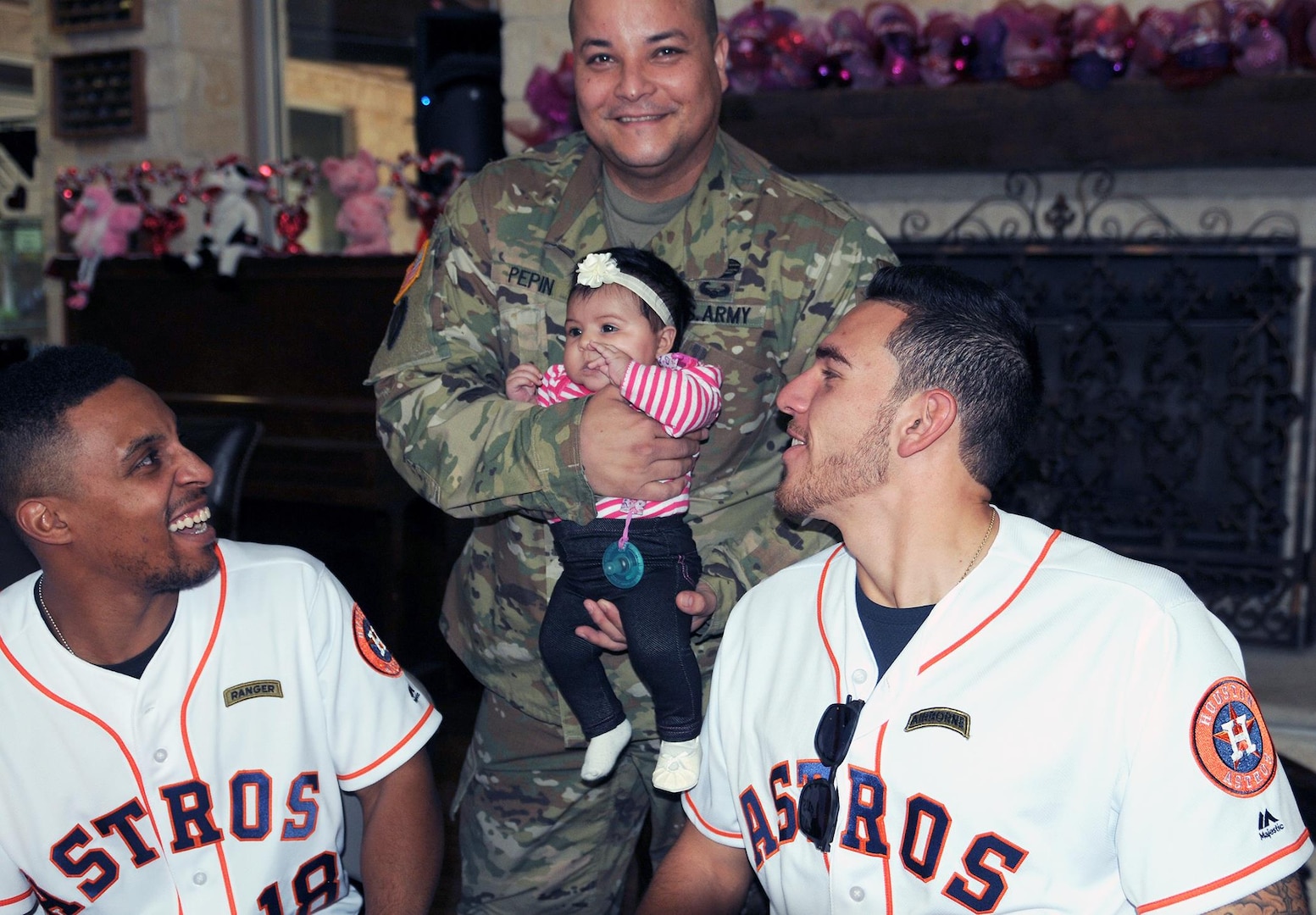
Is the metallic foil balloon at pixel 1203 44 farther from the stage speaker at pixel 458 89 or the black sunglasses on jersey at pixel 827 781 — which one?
the black sunglasses on jersey at pixel 827 781

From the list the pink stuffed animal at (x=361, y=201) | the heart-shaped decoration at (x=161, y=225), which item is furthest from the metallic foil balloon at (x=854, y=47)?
the heart-shaped decoration at (x=161, y=225)

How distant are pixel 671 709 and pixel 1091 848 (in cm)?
63

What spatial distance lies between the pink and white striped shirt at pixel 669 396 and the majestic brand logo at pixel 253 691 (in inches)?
18.7

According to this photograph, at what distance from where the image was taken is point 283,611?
1535 millimetres

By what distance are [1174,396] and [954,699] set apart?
9.46 feet

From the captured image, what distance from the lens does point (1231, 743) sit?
1128 millimetres

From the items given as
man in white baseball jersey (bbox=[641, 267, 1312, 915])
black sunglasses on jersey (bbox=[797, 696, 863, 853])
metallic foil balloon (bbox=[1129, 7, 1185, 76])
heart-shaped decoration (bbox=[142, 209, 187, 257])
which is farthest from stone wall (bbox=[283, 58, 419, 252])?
black sunglasses on jersey (bbox=[797, 696, 863, 853])

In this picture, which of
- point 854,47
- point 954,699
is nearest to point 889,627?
point 954,699

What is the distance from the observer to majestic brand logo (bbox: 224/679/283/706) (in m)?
1.48

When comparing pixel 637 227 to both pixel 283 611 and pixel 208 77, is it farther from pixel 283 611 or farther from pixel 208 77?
pixel 208 77

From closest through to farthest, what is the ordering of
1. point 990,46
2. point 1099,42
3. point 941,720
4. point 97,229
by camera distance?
point 941,720, point 1099,42, point 990,46, point 97,229

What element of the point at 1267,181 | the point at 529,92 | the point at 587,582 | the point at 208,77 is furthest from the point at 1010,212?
the point at 208,77

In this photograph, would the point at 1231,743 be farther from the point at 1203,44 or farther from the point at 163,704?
the point at 1203,44

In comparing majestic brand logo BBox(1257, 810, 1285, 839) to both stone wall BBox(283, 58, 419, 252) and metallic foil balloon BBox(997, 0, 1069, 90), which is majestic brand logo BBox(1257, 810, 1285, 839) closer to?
metallic foil balloon BBox(997, 0, 1069, 90)
